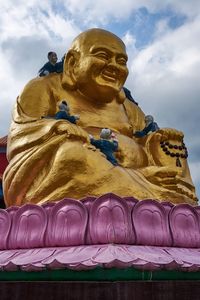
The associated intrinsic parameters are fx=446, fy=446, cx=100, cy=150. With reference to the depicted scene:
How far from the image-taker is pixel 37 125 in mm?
4168

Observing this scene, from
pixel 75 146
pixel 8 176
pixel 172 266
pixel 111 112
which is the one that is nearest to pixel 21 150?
pixel 8 176

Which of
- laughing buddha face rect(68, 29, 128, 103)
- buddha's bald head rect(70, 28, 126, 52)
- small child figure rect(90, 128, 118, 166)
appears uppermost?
buddha's bald head rect(70, 28, 126, 52)

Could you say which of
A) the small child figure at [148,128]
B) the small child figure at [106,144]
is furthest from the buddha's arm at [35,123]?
the small child figure at [148,128]

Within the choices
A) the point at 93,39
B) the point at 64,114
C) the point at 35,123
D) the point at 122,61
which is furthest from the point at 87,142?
the point at 93,39

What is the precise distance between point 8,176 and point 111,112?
4.61 feet

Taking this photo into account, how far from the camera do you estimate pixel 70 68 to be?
16.1 feet

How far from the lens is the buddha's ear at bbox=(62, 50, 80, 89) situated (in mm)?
4825

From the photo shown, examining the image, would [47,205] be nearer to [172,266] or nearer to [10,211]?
[10,211]

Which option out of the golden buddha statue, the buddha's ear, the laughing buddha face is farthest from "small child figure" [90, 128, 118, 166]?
the buddha's ear

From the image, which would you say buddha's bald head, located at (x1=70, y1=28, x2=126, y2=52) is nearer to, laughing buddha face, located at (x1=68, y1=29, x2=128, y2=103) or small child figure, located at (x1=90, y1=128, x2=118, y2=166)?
laughing buddha face, located at (x1=68, y1=29, x2=128, y2=103)

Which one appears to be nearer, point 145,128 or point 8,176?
point 8,176

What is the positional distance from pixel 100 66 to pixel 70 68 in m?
0.44

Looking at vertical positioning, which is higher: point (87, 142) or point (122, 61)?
point (122, 61)

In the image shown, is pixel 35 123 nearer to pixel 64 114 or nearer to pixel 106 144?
pixel 64 114
